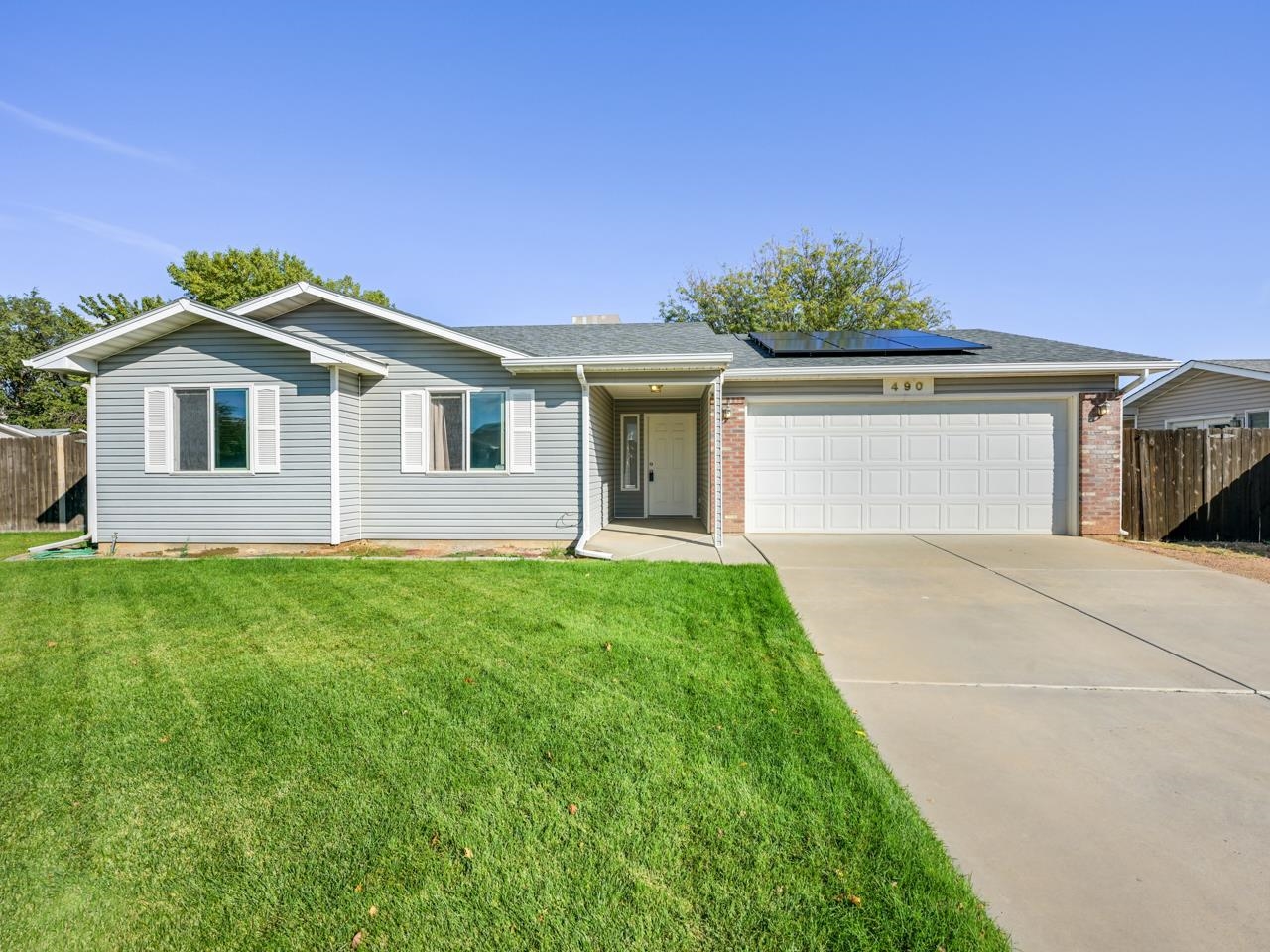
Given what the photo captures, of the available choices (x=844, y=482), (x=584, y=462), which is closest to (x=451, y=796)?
(x=584, y=462)

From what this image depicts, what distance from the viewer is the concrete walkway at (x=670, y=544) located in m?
8.23

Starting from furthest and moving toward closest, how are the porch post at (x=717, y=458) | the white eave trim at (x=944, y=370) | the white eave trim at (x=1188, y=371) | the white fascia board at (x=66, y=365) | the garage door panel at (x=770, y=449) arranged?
1. the white eave trim at (x=1188, y=371)
2. the garage door panel at (x=770, y=449)
3. the white eave trim at (x=944, y=370)
4. the porch post at (x=717, y=458)
5. the white fascia board at (x=66, y=365)

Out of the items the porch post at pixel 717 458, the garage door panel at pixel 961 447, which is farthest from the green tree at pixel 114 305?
the garage door panel at pixel 961 447

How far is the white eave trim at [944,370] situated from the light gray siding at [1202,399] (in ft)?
19.2

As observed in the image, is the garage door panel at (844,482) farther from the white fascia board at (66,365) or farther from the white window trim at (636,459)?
the white fascia board at (66,365)

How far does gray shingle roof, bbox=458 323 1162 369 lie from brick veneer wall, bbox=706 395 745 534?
2.90 ft

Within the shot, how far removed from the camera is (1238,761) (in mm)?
2945

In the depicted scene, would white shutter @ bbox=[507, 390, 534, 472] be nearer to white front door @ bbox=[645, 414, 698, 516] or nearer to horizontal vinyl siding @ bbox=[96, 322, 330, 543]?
horizontal vinyl siding @ bbox=[96, 322, 330, 543]

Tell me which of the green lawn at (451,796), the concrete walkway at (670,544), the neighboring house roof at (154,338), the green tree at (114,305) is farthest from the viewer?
the green tree at (114,305)

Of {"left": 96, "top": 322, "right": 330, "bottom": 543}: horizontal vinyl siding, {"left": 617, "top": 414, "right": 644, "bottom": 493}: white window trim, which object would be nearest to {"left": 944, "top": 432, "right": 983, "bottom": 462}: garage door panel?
{"left": 617, "top": 414, "right": 644, "bottom": 493}: white window trim

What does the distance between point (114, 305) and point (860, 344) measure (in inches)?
1366

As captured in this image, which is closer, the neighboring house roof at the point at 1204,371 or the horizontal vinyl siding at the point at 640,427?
the neighboring house roof at the point at 1204,371

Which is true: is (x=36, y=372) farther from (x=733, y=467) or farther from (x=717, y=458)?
(x=717, y=458)

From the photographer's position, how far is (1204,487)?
10.1 meters
